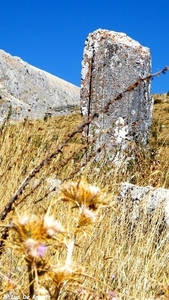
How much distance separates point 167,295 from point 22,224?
0.32 m

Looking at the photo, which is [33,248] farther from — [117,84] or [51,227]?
[117,84]

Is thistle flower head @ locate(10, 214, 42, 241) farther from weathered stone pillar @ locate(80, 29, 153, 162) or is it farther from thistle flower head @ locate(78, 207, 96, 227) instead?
weathered stone pillar @ locate(80, 29, 153, 162)

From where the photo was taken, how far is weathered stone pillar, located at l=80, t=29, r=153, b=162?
23.6 feet

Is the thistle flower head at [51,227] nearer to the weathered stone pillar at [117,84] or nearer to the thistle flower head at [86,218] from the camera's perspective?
the thistle flower head at [86,218]

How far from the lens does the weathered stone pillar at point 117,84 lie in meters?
7.20

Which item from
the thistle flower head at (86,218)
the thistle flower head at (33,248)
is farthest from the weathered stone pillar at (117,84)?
the thistle flower head at (33,248)

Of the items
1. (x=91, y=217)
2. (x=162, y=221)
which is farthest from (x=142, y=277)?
(x=91, y=217)

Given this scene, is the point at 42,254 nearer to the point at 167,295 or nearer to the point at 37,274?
the point at 37,274

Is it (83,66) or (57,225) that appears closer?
(57,225)

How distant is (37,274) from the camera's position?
80 centimetres

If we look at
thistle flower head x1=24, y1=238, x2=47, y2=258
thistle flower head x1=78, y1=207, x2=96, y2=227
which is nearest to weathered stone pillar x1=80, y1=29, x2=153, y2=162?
thistle flower head x1=78, y1=207, x2=96, y2=227

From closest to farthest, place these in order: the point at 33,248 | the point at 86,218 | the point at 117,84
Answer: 1. the point at 33,248
2. the point at 86,218
3. the point at 117,84

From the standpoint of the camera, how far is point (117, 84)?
7297 mm

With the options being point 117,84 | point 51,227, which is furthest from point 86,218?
point 117,84
